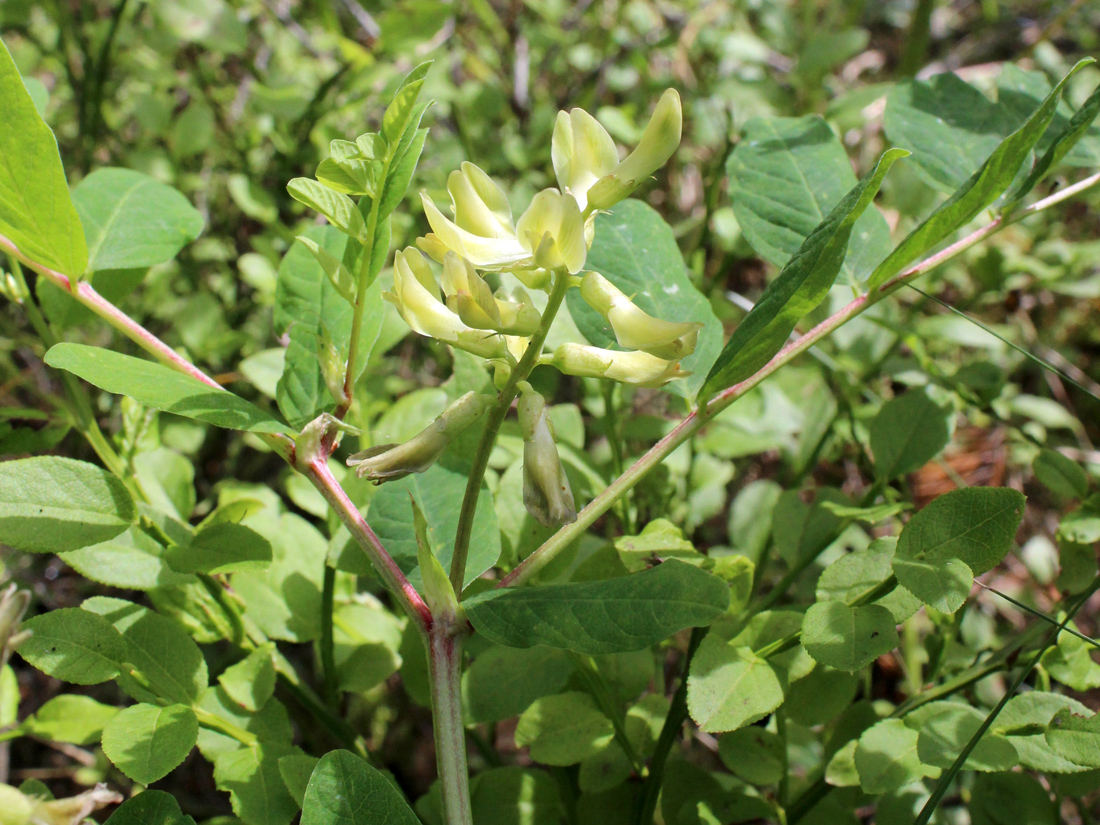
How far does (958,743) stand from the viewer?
97 centimetres

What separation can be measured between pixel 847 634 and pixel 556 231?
1.82 feet

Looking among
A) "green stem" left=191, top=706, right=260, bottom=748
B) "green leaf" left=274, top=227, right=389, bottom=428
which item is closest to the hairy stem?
"green leaf" left=274, top=227, right=389, bottom=428

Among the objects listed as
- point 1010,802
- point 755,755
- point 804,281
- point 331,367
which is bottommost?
point 1010,802

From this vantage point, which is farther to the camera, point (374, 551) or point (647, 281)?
point (647, 281)

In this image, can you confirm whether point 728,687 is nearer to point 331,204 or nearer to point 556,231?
point 556,231

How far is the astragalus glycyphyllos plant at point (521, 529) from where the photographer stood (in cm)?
83

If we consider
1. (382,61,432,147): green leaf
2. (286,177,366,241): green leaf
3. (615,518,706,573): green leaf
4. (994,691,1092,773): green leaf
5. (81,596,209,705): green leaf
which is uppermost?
(382,61,432,147): green leaf

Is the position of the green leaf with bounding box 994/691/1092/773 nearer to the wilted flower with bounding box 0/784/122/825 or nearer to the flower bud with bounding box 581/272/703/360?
the flower bud with bounding box 581/272/703/360

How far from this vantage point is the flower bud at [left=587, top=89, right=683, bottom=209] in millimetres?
818

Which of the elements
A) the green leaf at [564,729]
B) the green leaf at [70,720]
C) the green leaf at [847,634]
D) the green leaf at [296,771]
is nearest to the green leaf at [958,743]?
the green leaf at [847,634]

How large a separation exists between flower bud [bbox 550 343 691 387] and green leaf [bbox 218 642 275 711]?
2.04ft

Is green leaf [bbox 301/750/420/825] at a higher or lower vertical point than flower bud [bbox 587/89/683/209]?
lower

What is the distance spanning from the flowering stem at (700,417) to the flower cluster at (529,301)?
0.13 meters

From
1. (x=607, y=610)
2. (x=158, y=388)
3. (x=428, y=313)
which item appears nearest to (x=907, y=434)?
(x=607, y=610)
